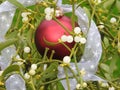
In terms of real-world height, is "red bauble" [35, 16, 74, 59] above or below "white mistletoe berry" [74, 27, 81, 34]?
below

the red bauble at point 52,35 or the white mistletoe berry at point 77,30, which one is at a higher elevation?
the white mistletoe berry at point 77,30

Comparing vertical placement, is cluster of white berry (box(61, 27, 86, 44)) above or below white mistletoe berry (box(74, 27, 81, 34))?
below

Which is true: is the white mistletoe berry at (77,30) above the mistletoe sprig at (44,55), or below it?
above

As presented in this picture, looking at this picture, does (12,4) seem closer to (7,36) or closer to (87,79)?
(7,36)

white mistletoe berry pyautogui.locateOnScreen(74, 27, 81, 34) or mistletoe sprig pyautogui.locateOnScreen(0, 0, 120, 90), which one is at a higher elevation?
white mistletoe berry pyautogui.locateOnScreen(74, 27, 81, 34)

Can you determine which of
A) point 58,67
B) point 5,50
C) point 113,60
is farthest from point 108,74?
point 5,50

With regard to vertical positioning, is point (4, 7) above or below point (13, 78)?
above

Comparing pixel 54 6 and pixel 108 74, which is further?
pixel 108 74
